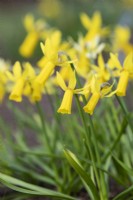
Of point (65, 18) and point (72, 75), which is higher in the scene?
point (72, 75)

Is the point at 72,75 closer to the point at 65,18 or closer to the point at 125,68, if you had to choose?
the point at 125,68

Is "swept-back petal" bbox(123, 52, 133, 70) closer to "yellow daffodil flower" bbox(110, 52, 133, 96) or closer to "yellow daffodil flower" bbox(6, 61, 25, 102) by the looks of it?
"yellow daffodil flower" bbox(110, 52, 133, 96)

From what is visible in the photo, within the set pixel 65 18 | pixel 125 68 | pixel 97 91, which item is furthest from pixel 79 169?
pixel 65 18

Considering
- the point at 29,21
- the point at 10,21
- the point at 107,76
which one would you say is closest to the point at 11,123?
the point at 29,21

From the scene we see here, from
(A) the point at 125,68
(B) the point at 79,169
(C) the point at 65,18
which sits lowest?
(B) the point at 79,169

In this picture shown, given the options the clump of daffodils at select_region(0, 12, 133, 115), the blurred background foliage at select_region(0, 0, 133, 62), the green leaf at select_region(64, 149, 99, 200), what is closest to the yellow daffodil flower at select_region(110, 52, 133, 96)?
the clump of daffodils at select_region(0, 12, 133, 115)

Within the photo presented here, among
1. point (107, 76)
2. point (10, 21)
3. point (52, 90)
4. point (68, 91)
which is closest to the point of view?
point (68, 91)

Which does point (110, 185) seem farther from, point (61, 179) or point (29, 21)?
point (29, 21)

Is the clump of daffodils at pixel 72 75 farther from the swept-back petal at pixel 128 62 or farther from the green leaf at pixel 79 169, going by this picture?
the green leaf at pixel 79 169
